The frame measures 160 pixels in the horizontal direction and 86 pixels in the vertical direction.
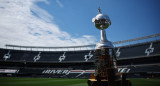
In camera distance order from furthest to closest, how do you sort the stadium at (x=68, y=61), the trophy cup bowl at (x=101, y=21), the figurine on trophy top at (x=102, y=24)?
the stadium at (x=68, y=61) < the trophy cup bowl at (x=101, y=21) < the figurine on trophy top at (x=102, y=24)

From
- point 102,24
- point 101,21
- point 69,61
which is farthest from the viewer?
point 69,61

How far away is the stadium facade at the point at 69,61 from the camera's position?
1480 inches

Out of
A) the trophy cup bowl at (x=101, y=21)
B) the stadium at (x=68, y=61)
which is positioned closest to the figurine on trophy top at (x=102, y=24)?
the trophy cup bowl at (x=101, y=21)

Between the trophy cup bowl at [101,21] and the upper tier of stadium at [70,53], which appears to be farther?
the upper tier of stadium at [70,53]

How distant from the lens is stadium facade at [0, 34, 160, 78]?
3759 cm

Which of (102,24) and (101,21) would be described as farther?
(102,24)

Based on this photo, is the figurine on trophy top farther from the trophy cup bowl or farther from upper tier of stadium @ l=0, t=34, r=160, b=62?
upper tier of stadium @ l=0, t=34, r=160, b=62

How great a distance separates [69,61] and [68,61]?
0.42 metres

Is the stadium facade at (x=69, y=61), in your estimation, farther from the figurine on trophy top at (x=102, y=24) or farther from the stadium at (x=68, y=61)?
the figurine on trophy top at (x=102, y=24)

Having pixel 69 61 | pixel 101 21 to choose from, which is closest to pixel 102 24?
pixel 101 21

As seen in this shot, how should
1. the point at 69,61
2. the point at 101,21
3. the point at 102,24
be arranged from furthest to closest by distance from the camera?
1. the point at 69,61
2. the point at 102,24
3. the point at 101,21

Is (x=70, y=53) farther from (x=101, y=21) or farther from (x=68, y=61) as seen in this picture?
(x=101, y=21)

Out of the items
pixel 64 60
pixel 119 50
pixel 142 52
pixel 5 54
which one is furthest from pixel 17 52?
pixel 142 52

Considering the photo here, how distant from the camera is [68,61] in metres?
48.4
